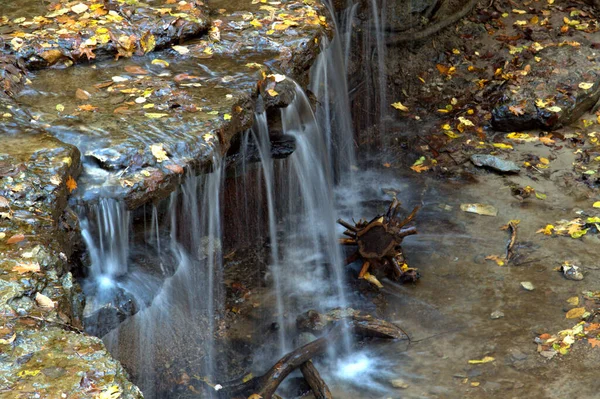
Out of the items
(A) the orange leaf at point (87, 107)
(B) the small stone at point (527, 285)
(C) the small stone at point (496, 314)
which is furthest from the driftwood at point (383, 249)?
(A) the orange leaf at point (87, 107)

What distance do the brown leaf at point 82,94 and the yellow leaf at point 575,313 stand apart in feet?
13.3

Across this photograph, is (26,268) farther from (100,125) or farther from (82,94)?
(82,94)

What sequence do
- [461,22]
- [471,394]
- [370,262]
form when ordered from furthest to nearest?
[461,22]
[370,262]
[471,394]

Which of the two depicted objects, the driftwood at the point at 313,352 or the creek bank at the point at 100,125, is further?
the driftwood at the point at 313,352

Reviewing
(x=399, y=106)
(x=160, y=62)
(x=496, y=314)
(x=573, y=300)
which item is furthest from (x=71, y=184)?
(x=399, y=106)

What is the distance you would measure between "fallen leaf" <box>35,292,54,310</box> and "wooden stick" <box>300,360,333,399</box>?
2.14 meters

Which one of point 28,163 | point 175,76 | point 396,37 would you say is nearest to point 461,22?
point 396,37

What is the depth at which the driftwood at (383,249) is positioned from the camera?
636 centimetres

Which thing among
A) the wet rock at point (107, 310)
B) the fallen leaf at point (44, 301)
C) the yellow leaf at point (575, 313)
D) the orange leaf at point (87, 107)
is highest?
the orange leaf at point (87, 107)

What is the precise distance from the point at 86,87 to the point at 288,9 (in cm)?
213

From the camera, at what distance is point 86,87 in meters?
5.57

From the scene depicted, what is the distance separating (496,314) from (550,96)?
3776 millimetres

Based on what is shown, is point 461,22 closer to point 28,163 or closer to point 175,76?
point 175,76

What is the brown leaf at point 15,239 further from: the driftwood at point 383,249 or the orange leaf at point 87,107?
the driftwood at point 383,249
